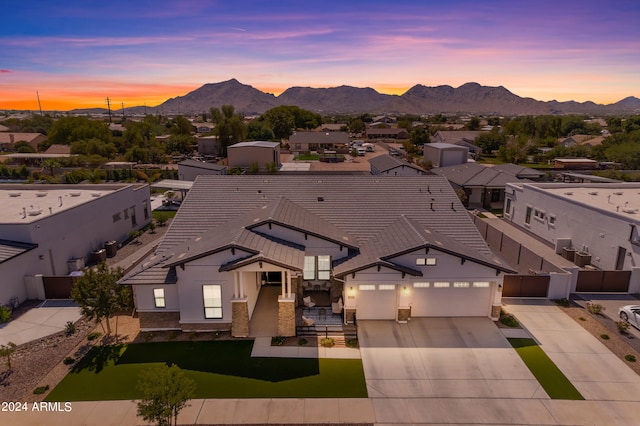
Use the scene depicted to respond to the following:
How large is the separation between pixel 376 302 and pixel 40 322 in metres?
18.2

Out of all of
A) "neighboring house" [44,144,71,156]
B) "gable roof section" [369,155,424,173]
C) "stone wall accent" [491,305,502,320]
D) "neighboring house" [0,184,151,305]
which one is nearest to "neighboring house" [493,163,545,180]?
"gable roof section" [369,155,424,173]

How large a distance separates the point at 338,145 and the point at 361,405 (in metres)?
95.7

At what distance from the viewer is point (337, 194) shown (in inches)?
1079

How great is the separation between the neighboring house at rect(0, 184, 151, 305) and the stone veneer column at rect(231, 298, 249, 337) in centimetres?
1193

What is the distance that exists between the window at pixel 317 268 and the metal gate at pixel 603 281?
51.8 ft

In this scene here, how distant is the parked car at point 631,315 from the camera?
2017 cm

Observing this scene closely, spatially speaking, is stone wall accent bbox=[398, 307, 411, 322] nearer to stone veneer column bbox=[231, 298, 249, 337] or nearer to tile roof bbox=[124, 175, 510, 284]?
tile roof bbox=[124, 175, 510, 284]

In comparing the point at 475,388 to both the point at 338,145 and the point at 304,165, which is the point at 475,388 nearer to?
the point at 304,165

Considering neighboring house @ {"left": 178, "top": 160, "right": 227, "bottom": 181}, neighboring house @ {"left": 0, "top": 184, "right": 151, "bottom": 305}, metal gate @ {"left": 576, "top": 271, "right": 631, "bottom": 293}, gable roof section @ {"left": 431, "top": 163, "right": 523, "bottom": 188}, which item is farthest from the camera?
neighboring house @ {"left": 178, "top": 160, "right": 227, "bottom": 181}

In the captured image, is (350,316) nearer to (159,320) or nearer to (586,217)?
(159,320)

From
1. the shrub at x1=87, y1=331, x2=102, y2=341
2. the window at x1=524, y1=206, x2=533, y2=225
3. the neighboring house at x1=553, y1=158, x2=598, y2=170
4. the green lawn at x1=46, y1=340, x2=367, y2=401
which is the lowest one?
the green lawn at x1=46, y1=340, x2=367, y2=401

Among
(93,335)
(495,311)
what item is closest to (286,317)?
(93,335)

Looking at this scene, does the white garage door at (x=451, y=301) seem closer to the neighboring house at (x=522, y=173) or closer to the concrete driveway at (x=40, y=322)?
the concrete driveway at (x=40, y=322)

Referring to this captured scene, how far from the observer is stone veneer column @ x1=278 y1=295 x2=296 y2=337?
19016 mm
